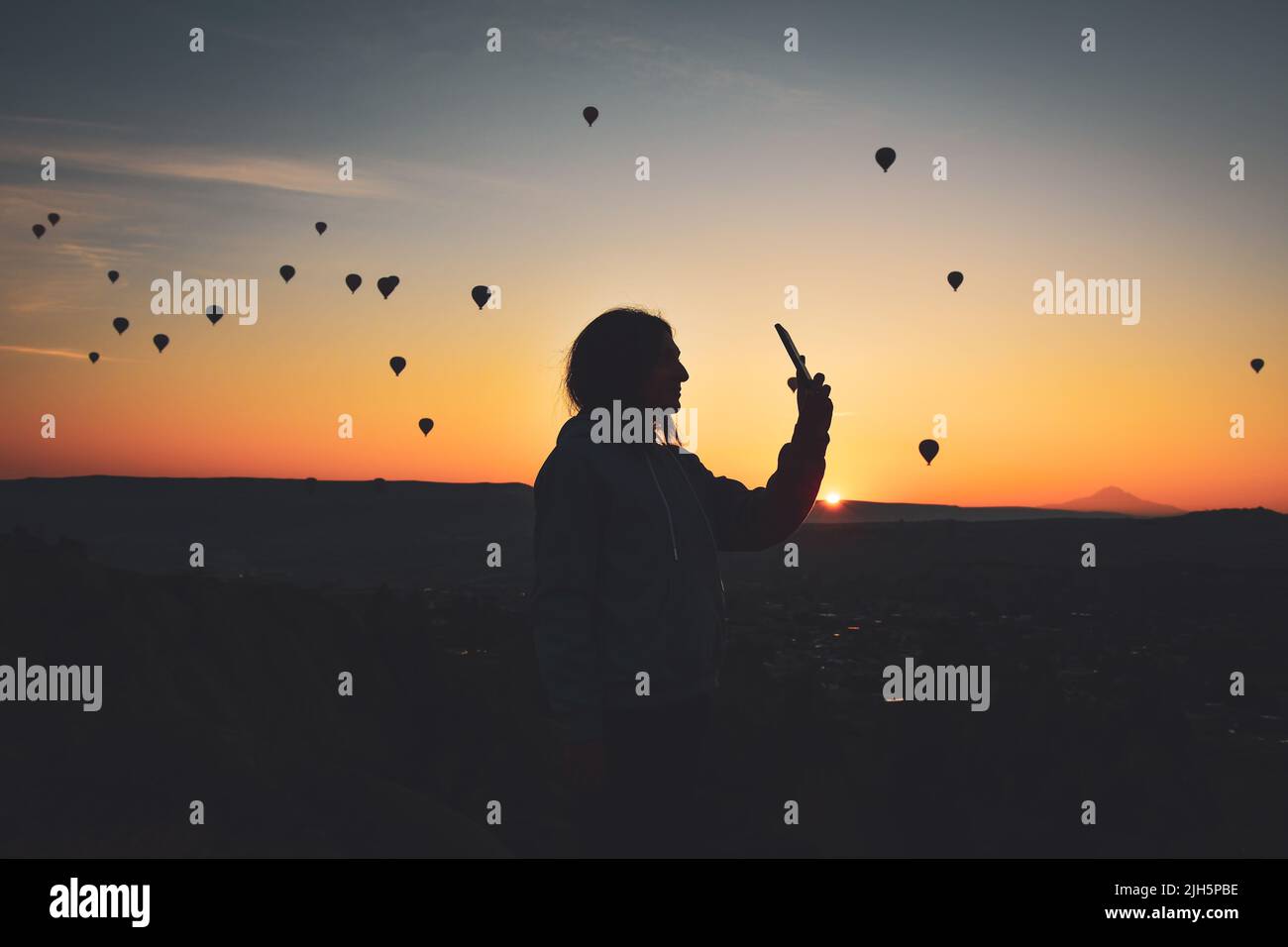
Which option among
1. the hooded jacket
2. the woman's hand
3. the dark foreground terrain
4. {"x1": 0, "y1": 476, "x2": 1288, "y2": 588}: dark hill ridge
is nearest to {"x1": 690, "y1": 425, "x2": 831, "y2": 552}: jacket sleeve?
the woman's hand

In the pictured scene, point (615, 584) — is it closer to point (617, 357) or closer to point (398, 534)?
point (617, 357)

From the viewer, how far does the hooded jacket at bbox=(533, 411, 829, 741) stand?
4.09 metres

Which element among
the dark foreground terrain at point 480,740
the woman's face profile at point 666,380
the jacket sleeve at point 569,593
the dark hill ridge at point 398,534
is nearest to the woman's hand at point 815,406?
the woman's face profile at point 666,380

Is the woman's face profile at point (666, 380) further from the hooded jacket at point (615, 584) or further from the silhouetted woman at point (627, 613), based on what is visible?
the hooded jacket at point (615, 584)

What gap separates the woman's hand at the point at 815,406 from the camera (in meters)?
4.76

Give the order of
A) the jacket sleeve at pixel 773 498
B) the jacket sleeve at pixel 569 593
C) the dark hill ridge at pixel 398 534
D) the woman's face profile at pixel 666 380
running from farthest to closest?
1. the dark hill ridge at pixel 398 534
2. the jacket sleeve at pixel 773 498
3. the woman's face profile at pixel 666 380
4. the jacket sleeve at pixel 569 593

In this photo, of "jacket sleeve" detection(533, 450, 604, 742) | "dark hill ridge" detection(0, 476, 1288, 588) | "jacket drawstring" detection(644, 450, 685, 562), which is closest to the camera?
"jacket sleeve" detection(533, 450, 604, 742)

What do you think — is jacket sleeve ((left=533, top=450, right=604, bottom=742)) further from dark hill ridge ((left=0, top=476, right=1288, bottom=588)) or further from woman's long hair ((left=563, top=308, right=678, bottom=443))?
dark hill ridge ((left=0, top=476, right=1288, bottom=588))

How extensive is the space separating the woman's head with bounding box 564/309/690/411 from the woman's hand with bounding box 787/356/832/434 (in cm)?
57

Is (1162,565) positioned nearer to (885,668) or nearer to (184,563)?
(885,668)

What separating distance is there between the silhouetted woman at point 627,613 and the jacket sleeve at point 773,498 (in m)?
0.34

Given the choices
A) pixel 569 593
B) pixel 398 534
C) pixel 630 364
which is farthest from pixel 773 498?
pixel 398 534
